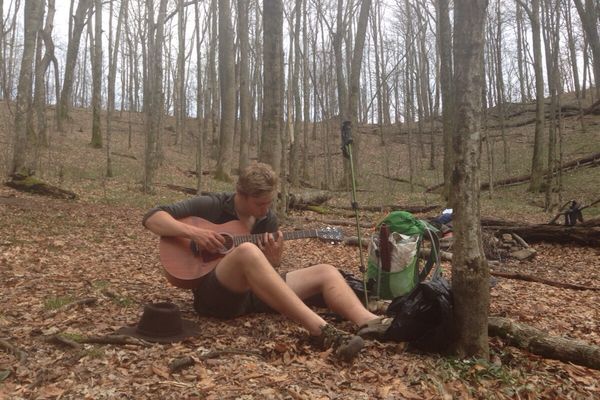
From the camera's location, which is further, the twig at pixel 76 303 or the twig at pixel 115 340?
the twig at pixel 76 303

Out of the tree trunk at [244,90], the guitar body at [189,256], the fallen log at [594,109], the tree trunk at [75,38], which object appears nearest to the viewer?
the guitar body at [189,256]

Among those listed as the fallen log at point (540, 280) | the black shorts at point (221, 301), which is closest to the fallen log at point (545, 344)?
the black shorts at point (221, 301)

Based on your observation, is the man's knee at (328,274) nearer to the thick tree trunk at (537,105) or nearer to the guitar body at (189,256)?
the guitar body at (189,256)

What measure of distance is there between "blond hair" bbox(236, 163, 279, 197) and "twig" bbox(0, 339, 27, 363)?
1.60 metres

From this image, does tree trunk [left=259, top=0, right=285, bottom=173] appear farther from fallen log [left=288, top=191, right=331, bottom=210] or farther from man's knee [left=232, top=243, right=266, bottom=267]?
man's knee [left=232, top=243, right=266, bottom=267]

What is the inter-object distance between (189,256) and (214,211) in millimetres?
361

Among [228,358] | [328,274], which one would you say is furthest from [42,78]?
[228,358]

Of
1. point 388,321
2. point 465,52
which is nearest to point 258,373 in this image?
point 388,321

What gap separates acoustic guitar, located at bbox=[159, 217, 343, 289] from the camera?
354 cm

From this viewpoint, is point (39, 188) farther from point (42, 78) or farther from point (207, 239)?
point (207, 239)

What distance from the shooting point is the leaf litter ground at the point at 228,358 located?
2506mm

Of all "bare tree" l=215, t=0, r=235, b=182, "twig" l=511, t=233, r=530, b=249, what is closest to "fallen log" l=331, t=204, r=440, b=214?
"twig" l=511, t=233, r=530, b=249

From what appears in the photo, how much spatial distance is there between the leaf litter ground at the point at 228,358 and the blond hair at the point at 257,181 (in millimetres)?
936

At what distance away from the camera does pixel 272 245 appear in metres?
3.56
